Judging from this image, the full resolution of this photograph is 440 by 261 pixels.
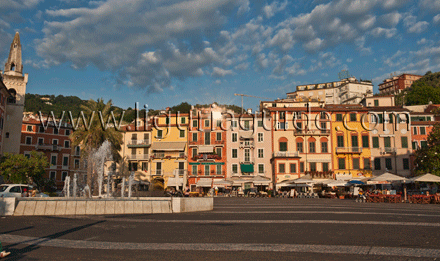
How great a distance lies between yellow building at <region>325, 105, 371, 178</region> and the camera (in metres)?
49.6

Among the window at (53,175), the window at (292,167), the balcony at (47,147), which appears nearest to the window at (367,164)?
the window at (292,167)

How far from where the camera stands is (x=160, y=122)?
55.0 m

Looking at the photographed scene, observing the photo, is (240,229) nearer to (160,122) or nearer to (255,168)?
(255,168)

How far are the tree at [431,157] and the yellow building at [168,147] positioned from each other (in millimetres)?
30441

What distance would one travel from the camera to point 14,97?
5066 cm

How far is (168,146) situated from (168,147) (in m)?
0.21

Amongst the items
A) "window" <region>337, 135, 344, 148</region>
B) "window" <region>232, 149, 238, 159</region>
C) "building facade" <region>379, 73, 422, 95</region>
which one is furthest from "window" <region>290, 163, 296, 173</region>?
"building facade" <region>379, 73, 422, 95</region>

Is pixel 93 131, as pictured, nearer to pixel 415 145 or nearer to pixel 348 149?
pixel 348 149

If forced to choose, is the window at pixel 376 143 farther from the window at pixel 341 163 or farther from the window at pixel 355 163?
the window at pixel 341 163

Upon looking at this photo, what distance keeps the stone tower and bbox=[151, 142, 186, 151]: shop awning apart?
18560 millimetres

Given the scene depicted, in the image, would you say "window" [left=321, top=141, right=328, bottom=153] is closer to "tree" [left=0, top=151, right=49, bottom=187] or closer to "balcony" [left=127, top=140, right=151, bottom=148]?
"balcony" [left=127, top=140, right=151, bottom=148]

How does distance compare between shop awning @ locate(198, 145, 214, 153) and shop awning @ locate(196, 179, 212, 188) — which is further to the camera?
shop awning @ locate(198, 145, 214, 153)

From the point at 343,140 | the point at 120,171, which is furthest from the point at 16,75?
the point at 343,140

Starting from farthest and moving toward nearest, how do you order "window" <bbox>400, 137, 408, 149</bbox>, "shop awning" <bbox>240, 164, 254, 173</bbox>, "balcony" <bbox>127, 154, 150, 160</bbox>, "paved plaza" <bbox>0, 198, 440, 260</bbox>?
"balcony" <bbox>127, 154, 150, 160</bbox>, "shop awning" <bbox>240, 164, 254, 173</bbox>, "window" <bbox>400, 137, 408, 149</bbox>, "paved plaza" <bbox>0, 198, 440, 260</bbox>
